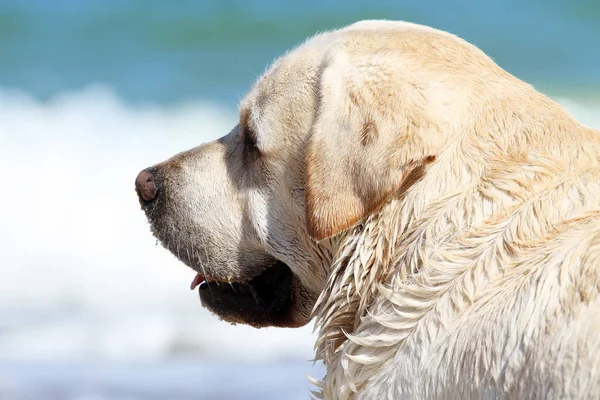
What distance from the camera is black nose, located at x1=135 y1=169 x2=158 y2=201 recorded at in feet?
12.7

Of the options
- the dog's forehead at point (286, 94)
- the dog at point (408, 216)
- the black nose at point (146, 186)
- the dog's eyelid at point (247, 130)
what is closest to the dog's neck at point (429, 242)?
the dog at point (408, 216)

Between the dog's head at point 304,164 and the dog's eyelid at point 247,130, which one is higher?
the dog's eyelid at point 247,130

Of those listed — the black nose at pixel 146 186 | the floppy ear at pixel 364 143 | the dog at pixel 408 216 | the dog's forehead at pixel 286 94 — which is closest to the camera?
the dog at pixel 408 216

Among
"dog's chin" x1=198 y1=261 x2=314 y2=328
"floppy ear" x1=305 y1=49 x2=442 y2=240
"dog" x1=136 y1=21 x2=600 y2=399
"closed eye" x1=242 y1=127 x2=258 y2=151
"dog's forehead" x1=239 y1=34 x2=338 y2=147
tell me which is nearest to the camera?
"dog" x1=136 y1=21 x2=600 y2=399

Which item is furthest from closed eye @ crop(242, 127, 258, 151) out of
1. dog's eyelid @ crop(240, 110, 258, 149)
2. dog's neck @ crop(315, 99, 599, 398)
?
dog's neck @ crop(315, 99, 599, 398)

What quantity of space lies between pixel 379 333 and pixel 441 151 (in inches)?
26.3

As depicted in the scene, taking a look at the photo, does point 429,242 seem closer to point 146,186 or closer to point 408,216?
point 408,216

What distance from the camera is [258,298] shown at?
12.6ft

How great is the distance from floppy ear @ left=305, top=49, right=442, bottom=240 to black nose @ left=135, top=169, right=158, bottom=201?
102 cm

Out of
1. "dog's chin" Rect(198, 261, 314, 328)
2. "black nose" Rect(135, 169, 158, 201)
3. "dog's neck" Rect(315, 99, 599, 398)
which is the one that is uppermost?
"black nose" Rect(135, 169, 158, 201)

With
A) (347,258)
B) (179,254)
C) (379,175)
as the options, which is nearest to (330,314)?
(347,258)

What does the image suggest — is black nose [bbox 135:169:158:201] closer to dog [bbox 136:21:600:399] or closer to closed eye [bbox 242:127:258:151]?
dog [bbox 136:21:600:399]

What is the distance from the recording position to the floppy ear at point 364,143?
292 centimetres

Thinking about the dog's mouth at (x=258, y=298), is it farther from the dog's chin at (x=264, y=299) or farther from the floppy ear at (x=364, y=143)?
the floppy ear at (x=364, y=143)
